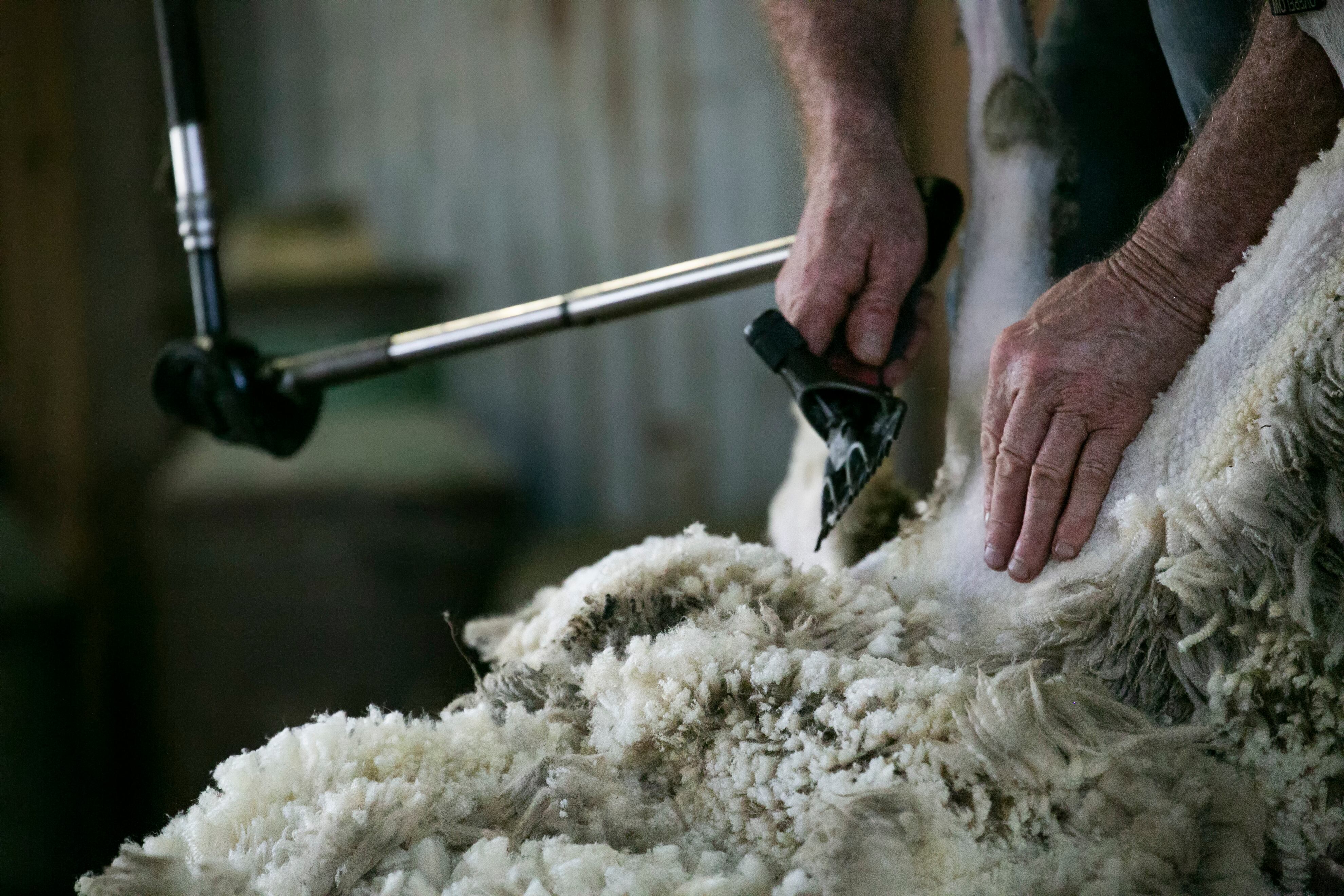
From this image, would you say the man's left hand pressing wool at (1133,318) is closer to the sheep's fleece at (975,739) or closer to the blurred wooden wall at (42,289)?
the sheep's fleece at (975,739)

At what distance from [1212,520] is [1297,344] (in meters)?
0.06

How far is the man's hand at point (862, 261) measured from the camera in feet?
1.56

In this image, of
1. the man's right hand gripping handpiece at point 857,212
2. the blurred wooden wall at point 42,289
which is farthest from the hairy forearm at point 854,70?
the blurred wooden wall at point 42,289

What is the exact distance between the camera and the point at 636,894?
0.26 meters

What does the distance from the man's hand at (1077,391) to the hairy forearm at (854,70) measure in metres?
0.17

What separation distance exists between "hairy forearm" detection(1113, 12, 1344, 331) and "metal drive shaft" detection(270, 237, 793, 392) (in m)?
0.20

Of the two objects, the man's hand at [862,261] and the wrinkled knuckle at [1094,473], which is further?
the man's hand at [862,261]

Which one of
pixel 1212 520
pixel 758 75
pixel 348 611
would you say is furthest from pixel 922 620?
pixel 758 75

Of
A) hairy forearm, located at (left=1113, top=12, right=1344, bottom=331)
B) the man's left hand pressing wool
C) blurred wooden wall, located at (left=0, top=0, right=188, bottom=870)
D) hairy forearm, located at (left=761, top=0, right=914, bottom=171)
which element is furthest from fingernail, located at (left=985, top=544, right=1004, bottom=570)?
blurred wooden wall, located at (left=0, top=0, right=188, bottom=870)

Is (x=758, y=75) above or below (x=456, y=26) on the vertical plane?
below

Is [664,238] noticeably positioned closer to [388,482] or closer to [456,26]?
[456,26]

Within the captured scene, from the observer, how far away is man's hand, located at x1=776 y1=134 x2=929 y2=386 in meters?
0.47

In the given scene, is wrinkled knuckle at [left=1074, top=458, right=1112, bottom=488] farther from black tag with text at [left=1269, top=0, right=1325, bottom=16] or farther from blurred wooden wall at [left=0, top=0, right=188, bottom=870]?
blurred wooden wall at [left=0, top=0, right=188, bottom=870]

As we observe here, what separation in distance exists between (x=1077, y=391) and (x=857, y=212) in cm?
17
